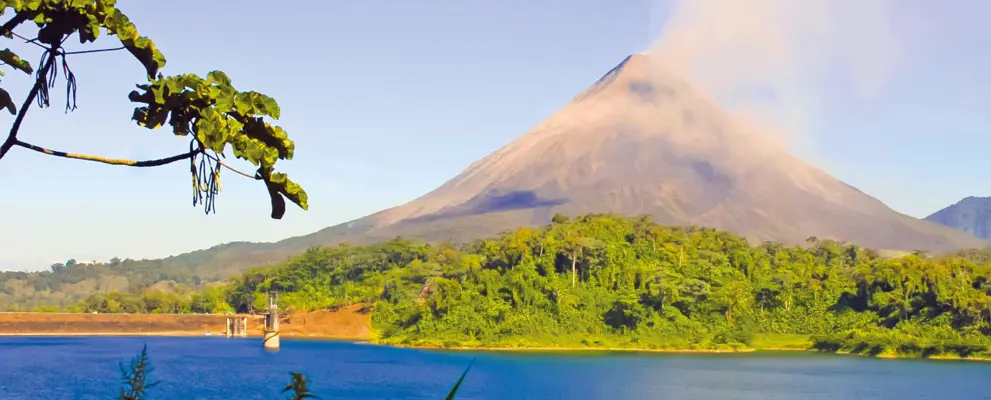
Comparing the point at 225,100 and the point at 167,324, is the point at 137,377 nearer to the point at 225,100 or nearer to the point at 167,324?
the point at 225,100

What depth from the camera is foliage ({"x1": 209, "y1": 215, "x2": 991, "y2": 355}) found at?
195 ft

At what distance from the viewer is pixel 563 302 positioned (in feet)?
208

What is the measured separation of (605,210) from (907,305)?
7755cm

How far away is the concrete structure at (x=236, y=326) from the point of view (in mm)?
80562

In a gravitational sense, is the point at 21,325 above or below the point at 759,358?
above

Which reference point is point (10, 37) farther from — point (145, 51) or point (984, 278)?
point (984, 278)

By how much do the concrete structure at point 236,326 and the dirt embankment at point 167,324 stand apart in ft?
3.68

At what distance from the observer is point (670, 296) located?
205 ft

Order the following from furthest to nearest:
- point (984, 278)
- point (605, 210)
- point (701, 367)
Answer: point (605, 210), point (984, 278), point (701, 367)

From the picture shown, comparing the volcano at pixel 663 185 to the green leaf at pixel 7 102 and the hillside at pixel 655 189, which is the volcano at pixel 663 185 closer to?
the hillside at pixel 655 189

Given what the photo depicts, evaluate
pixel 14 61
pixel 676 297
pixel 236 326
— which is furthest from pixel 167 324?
pixel 14 61

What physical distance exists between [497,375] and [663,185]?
102731mm

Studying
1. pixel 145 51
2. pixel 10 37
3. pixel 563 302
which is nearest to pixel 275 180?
pixel 145 51

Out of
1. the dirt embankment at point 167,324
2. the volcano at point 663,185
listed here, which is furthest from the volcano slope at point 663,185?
the dirt embankment at point 167,324
